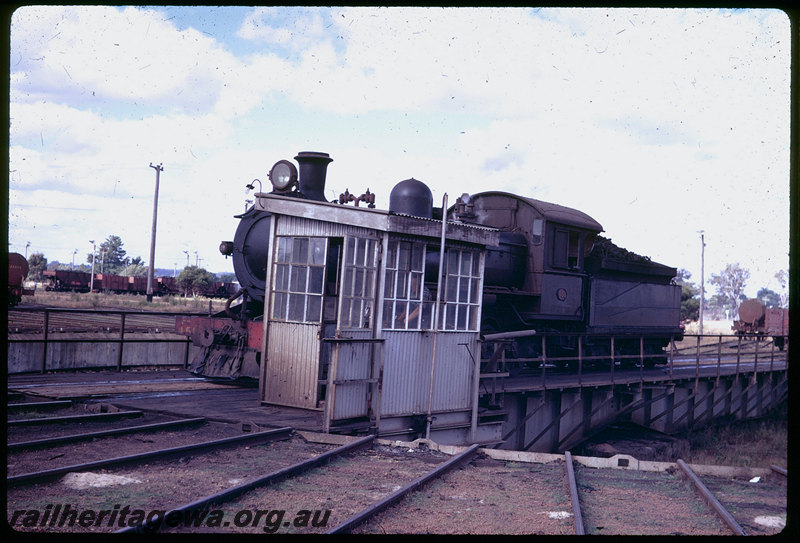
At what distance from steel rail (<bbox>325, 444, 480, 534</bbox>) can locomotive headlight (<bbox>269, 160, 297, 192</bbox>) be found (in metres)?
5.32

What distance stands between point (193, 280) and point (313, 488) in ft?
172

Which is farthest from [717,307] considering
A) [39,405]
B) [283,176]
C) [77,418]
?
[77,418]

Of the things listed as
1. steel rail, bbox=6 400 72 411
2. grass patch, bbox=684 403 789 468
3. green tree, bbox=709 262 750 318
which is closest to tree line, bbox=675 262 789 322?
green tree, bbox=709 262 750 318

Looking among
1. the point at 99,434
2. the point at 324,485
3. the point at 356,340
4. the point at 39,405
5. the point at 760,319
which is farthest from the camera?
the point at 760,319

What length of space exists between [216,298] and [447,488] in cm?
5253

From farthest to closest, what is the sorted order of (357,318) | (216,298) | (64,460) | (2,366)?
1. (216,298)
2. (357,318)
3. (64,460)
4. (2,366)

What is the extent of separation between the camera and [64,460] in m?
6.86

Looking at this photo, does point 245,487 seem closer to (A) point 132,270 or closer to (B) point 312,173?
(B) point 312,173

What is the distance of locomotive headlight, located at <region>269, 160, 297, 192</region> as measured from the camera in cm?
1169

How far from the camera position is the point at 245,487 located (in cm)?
611

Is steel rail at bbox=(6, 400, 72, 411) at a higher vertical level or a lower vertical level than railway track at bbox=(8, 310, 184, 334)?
lower

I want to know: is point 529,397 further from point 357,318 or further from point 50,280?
point 50,280

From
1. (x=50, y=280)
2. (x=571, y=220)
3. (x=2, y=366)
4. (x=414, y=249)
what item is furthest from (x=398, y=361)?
(x=50, y=280)

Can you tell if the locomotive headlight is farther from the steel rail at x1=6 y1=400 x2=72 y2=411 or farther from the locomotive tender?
the steel rail at x1=6 y1=400 x2=72 y2=411
